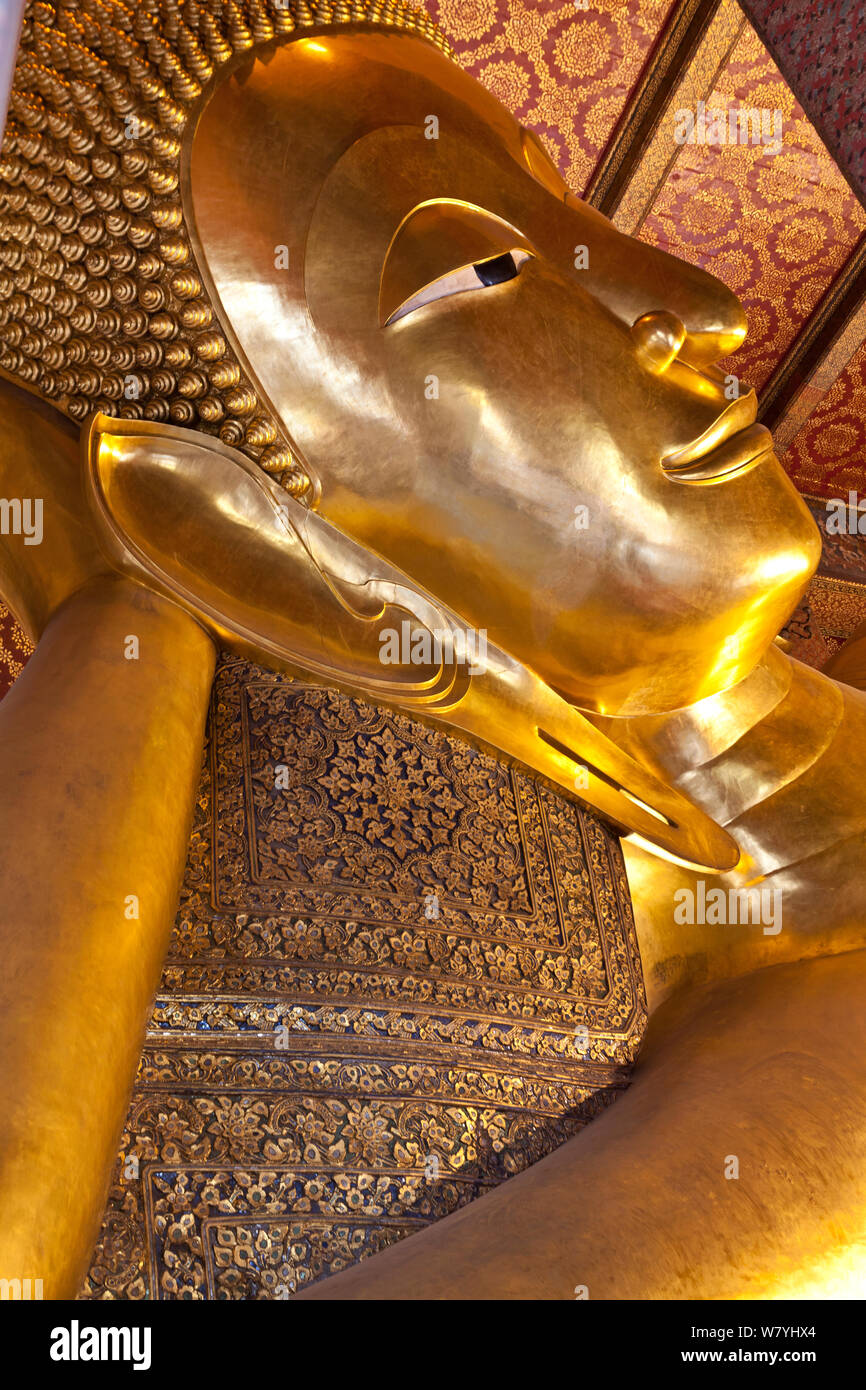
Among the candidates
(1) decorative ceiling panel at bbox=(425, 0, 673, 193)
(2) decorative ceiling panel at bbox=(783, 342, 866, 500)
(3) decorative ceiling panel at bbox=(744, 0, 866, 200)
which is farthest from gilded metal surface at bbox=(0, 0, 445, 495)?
(2) decorative ceiling panel at bbox=(783, 342, 866, 500)

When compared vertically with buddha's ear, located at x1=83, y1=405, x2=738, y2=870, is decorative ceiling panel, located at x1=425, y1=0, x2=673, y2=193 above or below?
above

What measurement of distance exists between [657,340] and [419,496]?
0.38 meters

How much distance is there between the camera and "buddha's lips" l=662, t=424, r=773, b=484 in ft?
5.29

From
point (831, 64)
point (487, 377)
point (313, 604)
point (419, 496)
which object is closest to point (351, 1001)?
point (313, 604)

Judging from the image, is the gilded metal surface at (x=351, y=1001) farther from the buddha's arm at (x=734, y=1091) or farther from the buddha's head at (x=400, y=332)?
the buddha's head at (x=400, y=332)

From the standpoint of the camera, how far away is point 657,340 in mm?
1638

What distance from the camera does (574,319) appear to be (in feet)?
5.31

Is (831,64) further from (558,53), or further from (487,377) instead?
(558,53)

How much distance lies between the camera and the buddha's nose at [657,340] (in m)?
1.64

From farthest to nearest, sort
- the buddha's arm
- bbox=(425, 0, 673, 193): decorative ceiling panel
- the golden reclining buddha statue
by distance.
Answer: bbox=(425, 0, 673, 193): decorative ceiling panel, the golden reclining buddha statue, the buddha's arm

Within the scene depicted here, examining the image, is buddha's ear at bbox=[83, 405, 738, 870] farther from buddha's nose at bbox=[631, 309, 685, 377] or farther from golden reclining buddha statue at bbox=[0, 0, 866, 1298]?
buddha's nose at bbox=[631, 309, 685, 377]

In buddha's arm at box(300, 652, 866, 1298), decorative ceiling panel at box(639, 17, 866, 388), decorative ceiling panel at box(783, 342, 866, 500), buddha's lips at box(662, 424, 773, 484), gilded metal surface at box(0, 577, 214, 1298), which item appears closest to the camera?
gilded metal surface at box(0, 577, 214, 1298)

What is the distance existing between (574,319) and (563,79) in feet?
5.79

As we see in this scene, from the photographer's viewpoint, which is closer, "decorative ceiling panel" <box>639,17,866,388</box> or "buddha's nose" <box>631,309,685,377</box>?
"buddha's nose" <box>631,309,685,377</box>
